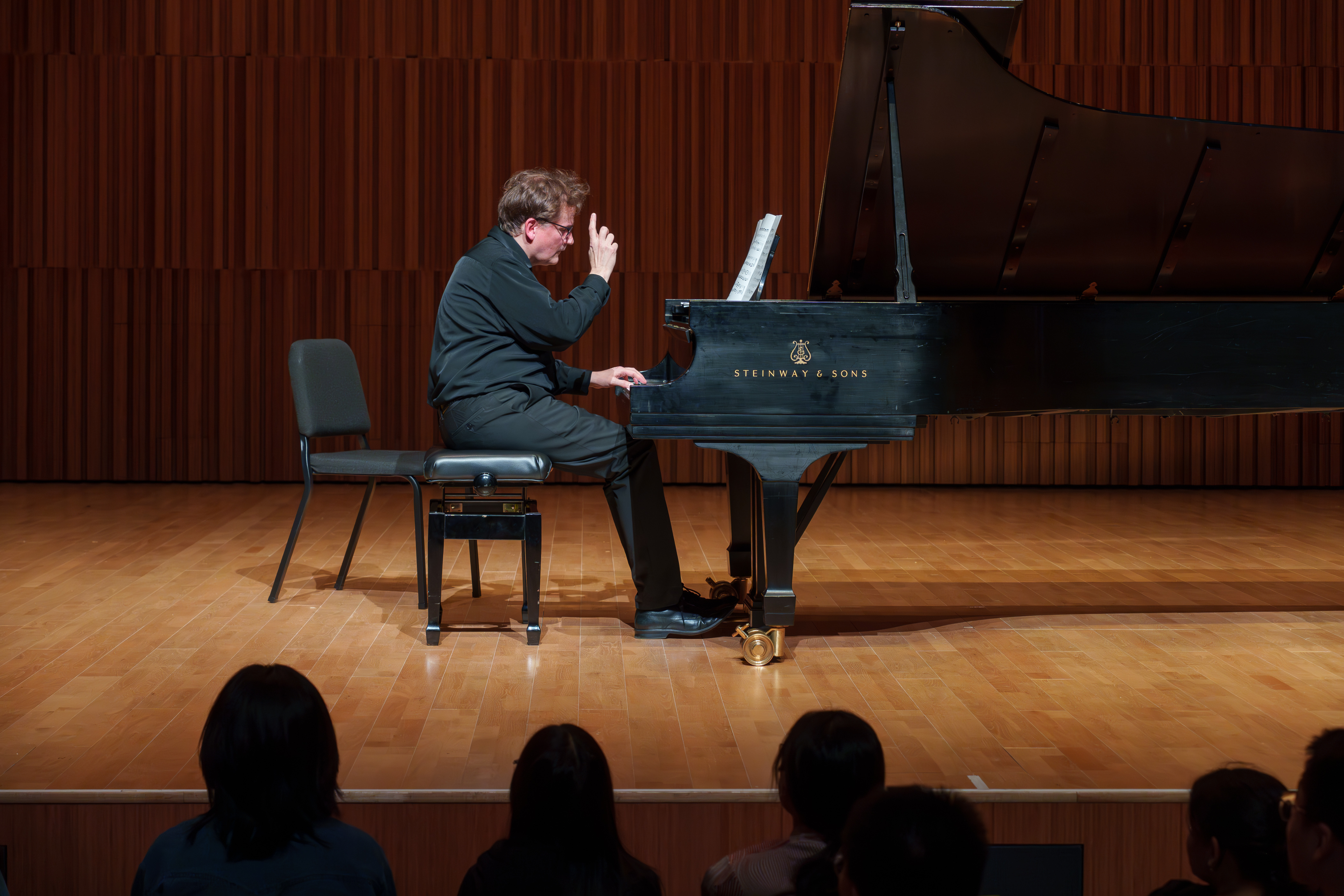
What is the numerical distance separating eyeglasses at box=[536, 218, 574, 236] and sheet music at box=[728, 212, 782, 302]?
1.78 feet

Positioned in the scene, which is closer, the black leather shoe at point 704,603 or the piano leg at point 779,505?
the piano leg at point 779,505

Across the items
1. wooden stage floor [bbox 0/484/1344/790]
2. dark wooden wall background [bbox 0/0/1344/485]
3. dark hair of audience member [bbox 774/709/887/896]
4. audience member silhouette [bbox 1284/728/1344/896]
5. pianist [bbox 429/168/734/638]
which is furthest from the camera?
dark wooden wall background [bbox 0/0/1344/485]

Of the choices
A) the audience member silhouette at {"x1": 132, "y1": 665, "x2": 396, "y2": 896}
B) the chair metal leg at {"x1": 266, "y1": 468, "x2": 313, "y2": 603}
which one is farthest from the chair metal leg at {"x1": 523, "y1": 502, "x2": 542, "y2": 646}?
the audience member silhouette at {"x1": 132, "y1": 665, "x2": 396, "y2": 896}

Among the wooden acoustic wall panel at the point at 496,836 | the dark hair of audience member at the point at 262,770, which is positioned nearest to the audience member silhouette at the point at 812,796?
the dark hair of audience member at the point at 262,770

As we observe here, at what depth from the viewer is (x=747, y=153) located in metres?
7.21

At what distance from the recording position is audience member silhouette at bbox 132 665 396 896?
1.32 metres

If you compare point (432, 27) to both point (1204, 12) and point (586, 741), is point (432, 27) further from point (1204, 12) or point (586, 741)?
point (586, 741)

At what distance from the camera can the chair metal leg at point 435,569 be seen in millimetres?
3137

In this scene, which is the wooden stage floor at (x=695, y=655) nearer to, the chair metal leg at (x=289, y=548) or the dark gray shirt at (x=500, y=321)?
the chair metal leg at (x=289, y=548)

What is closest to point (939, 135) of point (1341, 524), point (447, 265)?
point (1341, 524)

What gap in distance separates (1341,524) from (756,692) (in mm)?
4214

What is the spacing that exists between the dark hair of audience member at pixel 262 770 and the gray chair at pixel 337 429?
80.2 inches

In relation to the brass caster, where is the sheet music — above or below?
above

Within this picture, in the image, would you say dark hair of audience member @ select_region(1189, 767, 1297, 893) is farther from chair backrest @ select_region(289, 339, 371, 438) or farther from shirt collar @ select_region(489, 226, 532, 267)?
chair backrest @ select_region(289, 339, 371, 438)
